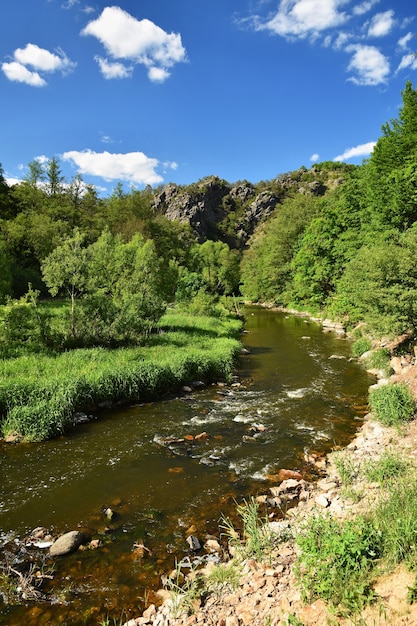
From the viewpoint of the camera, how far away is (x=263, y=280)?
76250mm

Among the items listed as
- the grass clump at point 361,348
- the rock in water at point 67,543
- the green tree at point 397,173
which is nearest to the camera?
the rock in water at point 67,543

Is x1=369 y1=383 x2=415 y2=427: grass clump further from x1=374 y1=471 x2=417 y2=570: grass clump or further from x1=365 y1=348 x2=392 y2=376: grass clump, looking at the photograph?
x1=365 y1=348 x2=392 y2=376: grass clump

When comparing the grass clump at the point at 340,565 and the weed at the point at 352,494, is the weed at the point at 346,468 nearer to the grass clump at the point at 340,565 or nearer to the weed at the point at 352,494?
the weed at the point at 352,494

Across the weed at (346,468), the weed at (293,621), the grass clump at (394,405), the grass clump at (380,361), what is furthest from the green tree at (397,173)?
the weed at (293,621)

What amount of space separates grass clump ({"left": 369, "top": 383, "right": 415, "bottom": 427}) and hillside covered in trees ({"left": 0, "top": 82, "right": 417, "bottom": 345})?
5888 mm

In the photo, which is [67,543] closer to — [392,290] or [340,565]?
[340,565]

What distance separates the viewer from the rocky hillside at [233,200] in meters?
153

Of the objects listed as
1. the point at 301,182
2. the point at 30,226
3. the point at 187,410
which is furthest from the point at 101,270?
the point at 301,182

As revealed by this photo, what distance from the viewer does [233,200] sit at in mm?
181375

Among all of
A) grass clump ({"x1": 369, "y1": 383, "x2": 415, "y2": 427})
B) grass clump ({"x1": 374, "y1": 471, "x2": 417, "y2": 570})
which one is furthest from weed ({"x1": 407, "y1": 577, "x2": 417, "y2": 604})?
grass clump ({"x1": 369, "y1": 383, "x2": 415, "y2": 427})

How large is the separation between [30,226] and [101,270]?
35.8 meters

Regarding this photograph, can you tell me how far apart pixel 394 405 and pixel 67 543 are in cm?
1115

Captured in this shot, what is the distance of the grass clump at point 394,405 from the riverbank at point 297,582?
202 cm

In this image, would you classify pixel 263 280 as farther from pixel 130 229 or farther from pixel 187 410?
pixel 187 410
